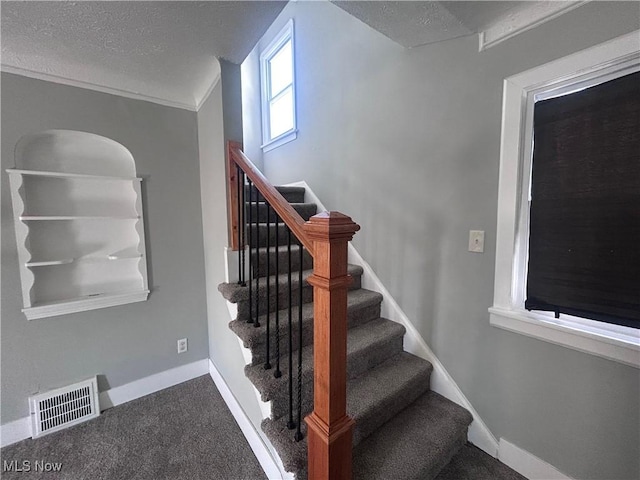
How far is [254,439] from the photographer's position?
4.94 ft

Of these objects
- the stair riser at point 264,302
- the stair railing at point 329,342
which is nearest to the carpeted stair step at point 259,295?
the stair riser at point 264,302

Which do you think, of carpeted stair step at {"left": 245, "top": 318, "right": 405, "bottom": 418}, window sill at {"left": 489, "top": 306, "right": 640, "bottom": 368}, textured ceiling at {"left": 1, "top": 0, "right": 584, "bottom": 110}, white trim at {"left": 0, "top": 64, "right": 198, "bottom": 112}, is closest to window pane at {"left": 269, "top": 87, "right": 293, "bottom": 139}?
white trim at {"left": 0, "top": 64, "right": 198, "bottom": 112}

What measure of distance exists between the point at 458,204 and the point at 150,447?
91.3 inches

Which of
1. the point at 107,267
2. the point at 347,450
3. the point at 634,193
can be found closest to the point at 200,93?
the point at 107,267

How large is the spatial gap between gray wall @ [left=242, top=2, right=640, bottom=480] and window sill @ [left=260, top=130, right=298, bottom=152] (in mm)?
554

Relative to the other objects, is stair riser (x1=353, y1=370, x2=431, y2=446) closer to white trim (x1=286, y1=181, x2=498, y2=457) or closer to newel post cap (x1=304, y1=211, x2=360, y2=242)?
white trim (x1=286, y1=181, x2=498, y2=457)

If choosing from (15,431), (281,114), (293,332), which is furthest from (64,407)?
(281,114)

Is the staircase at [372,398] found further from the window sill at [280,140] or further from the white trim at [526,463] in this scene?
the window sill at [280,140]

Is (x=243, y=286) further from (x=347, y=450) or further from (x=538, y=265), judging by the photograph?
(x=538, y=265)

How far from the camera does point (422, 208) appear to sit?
1742 mm

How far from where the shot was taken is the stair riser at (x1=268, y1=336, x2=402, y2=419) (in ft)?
4.35

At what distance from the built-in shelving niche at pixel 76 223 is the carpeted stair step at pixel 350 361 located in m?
1.24

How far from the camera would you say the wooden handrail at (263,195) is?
1.11 meters

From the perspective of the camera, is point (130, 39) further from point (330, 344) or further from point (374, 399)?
point (374, 399)
